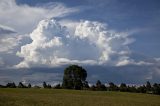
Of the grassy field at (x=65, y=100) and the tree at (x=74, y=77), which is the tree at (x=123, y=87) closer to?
the tree at (x=74, y=77)

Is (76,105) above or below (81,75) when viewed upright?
below

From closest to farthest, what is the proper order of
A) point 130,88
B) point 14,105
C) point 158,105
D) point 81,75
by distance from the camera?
point 14,105 < point 158,105 < point 81,75 < point 130,88

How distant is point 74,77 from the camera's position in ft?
465

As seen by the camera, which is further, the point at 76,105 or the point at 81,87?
the point at 81,87

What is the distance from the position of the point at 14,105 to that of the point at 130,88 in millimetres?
125946

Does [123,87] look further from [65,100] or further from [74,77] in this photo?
[65,100]

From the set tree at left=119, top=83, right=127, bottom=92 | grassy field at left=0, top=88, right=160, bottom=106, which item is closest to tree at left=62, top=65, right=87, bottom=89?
tree at left=119, top=83, right=127, bottom=92

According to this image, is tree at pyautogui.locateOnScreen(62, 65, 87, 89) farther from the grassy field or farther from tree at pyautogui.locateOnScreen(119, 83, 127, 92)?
the grassy field

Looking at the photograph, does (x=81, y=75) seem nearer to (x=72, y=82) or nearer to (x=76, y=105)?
(x=72, y=82)

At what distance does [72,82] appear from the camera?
141875mm

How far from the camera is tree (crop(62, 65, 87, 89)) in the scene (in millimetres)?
140750

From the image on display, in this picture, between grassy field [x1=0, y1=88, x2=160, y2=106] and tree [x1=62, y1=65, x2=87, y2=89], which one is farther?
tree [x1=62, y1=65, x2=87, y2=89]

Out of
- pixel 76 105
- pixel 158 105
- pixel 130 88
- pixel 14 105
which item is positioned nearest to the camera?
pixel 14 105

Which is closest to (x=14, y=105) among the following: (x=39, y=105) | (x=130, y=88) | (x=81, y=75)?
(x=39, y=105)
